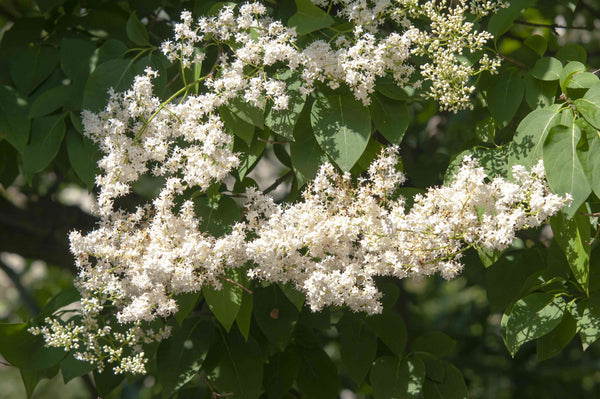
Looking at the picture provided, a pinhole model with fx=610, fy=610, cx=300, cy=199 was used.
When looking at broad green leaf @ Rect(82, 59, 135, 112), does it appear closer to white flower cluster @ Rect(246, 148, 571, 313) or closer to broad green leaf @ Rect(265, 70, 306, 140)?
broad green leaf @ Rect(265, 70, 306, 140)

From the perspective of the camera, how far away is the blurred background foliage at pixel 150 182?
4.55 ft

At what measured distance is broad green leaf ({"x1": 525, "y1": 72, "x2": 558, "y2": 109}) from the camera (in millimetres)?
1239

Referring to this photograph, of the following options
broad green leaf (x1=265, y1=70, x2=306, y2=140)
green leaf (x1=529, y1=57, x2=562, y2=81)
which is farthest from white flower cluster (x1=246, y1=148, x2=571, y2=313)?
green leaf (x1=529, y1=57, x2=562, y2=81)

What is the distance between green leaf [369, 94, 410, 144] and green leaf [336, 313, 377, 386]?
58cm

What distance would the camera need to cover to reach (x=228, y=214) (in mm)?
1248

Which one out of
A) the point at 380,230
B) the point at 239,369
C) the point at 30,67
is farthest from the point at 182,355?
the point at 30,67

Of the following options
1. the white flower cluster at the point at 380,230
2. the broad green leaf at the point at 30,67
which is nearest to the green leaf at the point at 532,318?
the white flower cluster at the point at 380,230

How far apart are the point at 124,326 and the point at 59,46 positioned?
0.83m

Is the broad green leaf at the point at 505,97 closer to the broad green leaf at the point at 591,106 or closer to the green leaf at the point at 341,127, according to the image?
the broad green leaf at the point at 591,106

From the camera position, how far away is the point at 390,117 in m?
1.28

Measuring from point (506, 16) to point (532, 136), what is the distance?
27cm

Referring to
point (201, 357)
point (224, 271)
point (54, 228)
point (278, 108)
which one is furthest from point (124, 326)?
point (54, 228)

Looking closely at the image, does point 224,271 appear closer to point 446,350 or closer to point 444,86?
point 444,86

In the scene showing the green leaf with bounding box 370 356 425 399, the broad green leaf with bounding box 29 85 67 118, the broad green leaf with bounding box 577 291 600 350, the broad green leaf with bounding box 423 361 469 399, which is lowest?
the broad green leaf with bounding box 423 361 469 399
